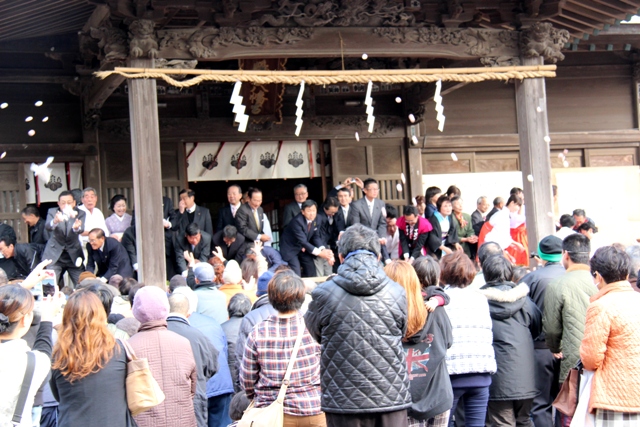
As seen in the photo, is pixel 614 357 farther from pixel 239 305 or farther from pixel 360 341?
pixel 239 305

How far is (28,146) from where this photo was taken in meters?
11.5

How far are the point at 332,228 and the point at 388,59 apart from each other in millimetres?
3376

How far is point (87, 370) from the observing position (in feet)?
13.1

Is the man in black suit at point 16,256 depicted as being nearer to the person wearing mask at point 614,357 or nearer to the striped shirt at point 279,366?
the striped shirt at point 279,366

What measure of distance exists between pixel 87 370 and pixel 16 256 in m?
6.48

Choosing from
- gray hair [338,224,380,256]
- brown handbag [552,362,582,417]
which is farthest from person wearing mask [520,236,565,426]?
gray hair [338,224,380,256]

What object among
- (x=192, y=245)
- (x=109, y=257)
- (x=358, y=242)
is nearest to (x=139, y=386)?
(x=358, y=242)

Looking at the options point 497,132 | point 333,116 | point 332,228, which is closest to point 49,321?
point 332,228

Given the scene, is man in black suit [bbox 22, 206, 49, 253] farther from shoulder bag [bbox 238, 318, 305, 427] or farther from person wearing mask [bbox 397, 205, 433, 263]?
shoulder bag [bbox 238, 318, 305, 427]

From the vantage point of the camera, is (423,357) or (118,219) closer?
(423,357)

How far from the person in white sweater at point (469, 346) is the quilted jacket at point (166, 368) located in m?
1.90

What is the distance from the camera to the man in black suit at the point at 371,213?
1095 cm

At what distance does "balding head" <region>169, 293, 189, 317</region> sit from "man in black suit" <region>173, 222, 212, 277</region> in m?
4.84

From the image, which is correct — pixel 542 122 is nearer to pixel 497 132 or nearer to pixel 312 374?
pixel 497 132
